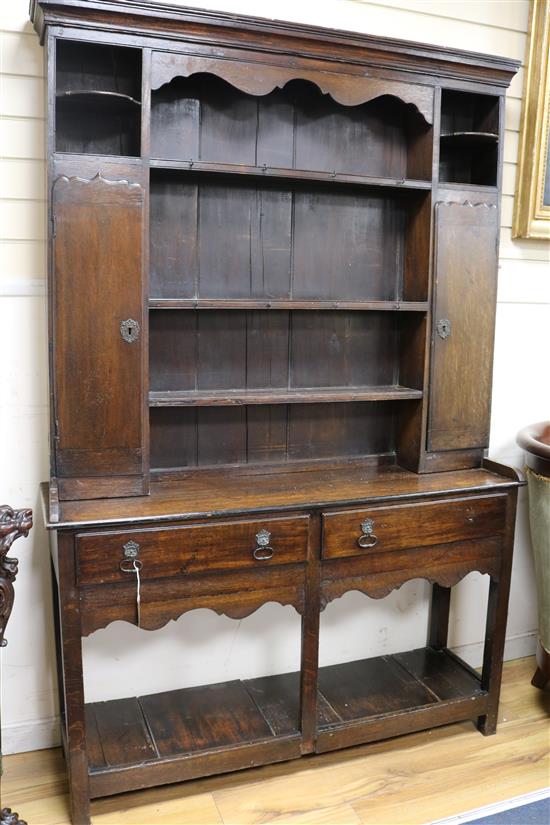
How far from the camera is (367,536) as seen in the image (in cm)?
239

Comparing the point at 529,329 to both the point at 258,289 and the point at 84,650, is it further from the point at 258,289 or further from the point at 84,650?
the point at 84,650

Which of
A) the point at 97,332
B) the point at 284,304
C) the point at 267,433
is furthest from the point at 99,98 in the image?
the point at 267,433

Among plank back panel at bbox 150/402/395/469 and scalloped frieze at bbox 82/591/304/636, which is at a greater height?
plank back panel at bbox 150/402/395/469

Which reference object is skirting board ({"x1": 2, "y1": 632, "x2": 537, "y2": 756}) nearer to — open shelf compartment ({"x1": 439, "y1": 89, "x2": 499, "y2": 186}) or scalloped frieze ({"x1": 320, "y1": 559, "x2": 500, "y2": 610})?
scalloped frieze ({"x1": 320, "y1": 559, "x2": 500, "y2": 610})

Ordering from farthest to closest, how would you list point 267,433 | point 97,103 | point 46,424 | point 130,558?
point 267,433, point 46,424, point 97,103, point 130,558

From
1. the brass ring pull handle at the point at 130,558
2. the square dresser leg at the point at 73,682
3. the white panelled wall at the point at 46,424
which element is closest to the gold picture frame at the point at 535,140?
the white panelled wall at the point at 46,424

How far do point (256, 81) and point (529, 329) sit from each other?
1.49 meters

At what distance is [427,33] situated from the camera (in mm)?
2727

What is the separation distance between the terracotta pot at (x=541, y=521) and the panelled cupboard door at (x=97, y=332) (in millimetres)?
1402

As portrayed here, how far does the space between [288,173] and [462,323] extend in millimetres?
800

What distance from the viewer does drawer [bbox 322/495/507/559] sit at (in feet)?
7.73

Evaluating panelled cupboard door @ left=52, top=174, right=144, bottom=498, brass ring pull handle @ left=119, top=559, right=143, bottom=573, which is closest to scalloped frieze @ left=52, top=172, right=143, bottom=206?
panelled cupboard door @ left=52, top=174, right=144, bottom=498

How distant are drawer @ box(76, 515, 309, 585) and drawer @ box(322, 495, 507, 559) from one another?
11cm

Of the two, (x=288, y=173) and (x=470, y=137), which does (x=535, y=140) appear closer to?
(x=470, y=137)
